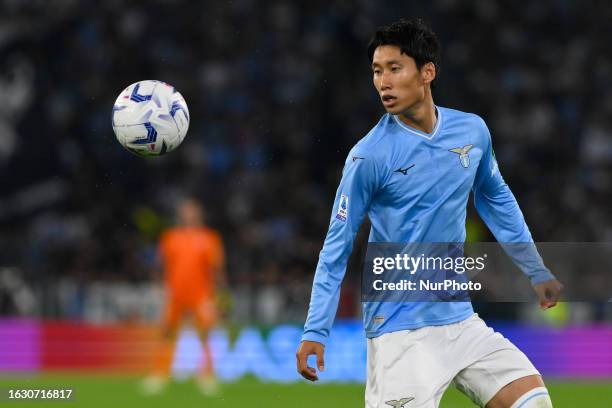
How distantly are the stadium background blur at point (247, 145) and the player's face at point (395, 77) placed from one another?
8032 millimetres

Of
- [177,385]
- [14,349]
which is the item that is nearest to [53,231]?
[14,349]

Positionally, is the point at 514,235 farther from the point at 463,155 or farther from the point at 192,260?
the point at 192,260

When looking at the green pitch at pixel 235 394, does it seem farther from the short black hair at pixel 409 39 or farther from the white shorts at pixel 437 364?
the short black hair at pixel 409 39

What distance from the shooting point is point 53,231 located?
15.5m

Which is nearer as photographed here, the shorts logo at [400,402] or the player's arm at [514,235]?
the shorts logo at [400,402]

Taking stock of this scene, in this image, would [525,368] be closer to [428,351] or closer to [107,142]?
[428,351]

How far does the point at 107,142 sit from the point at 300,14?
154 inches

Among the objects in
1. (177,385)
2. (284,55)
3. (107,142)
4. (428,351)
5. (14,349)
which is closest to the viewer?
(428,351)

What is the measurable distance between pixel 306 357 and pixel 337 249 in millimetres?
442

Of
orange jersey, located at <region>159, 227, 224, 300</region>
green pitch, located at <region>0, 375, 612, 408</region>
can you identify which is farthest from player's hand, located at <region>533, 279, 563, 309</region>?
orange jersey, located at <region>159, 227, 224, 300</region>

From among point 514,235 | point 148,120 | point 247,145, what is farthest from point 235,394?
point 514,235

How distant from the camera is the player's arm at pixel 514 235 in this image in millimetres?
5082

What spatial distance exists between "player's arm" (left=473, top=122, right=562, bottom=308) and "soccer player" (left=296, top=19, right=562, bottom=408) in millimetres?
178

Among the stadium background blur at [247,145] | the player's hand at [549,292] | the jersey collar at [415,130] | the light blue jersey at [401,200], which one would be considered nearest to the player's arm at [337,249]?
the light blue jersey at [401,200]
